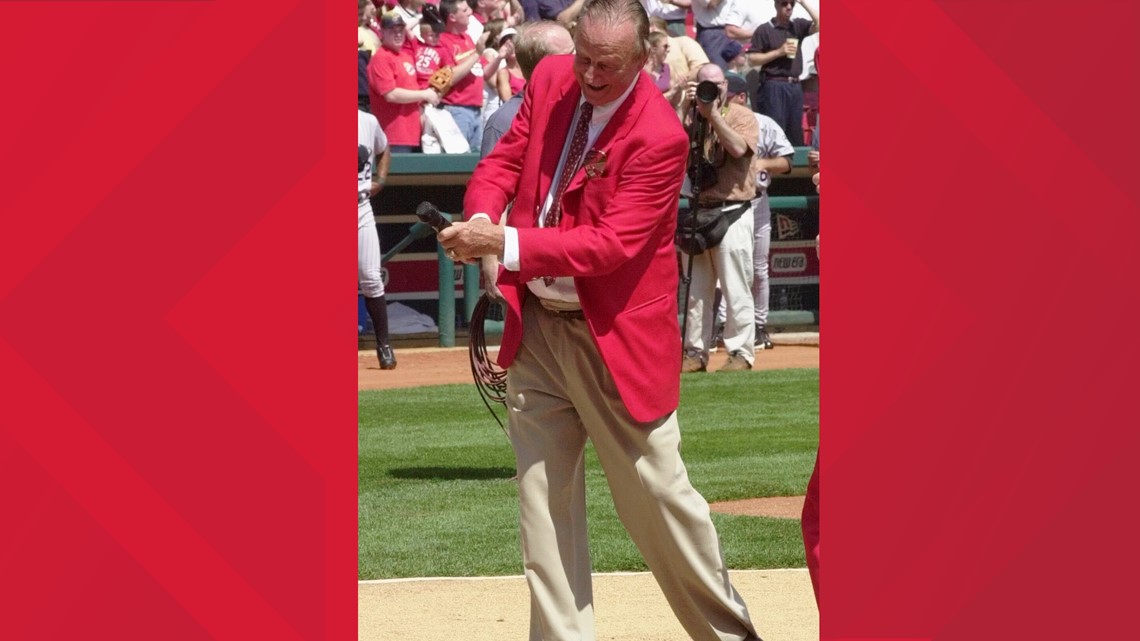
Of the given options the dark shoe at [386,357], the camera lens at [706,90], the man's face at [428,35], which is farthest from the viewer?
the man's face at [428,35]

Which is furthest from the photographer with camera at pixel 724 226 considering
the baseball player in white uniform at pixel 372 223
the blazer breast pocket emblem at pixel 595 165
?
the blazer breast pocket emblem at pixel 595 165

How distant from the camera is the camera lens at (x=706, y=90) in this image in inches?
485

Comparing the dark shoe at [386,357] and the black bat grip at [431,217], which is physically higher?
the black bat grip at [431,217]

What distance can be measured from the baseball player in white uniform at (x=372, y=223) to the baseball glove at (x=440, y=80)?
1.34 m

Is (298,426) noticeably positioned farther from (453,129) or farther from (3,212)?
(453,129)

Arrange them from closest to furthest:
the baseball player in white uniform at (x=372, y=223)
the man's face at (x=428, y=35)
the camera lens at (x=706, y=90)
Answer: the camera lens at (x=706, y=90) → the baseball player in white uniform at (x=372, y=223) → the man's face at (x=428, y=35)

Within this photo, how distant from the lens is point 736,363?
1401 centimetres

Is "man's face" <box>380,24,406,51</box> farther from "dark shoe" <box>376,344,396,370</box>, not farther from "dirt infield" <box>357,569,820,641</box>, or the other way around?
"dirt infield" <box>357,569,820,641</box>

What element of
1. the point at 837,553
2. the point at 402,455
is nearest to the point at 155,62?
the point at 837,553

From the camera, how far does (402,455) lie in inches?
415

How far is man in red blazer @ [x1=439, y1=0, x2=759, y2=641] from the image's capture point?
16.6ft

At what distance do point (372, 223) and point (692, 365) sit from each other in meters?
2.72

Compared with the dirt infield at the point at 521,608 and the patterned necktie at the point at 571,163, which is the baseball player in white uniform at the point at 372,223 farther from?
the patterned necktie at the point at 571,163

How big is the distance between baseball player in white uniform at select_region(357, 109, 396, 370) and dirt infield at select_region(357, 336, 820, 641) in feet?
21.3
